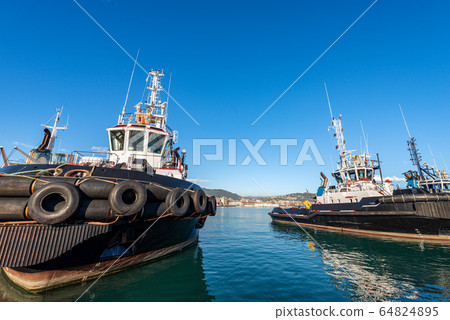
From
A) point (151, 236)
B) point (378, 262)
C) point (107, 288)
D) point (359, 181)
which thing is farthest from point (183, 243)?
point (359, 181)

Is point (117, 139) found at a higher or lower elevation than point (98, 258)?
higher

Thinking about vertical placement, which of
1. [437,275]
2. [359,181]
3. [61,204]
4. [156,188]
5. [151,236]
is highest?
[359,181]

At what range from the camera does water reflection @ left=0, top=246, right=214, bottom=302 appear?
15.5ft

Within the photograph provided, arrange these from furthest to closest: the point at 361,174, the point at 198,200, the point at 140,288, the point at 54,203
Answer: the point at 361,174
the point at 198,200
the point at 140,288
the point at 54,203

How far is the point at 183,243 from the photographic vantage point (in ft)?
30.6

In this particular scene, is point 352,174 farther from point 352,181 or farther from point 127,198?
point 127,198

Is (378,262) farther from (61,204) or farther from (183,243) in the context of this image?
(61,204)

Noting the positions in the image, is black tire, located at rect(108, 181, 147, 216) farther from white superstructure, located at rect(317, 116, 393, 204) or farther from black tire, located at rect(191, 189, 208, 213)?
white superstructure, located at rect(317, 116, 393, 204)

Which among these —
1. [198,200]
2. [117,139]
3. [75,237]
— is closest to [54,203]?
[75,237]

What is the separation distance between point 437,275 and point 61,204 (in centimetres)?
1328

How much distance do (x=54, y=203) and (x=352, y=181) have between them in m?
26.8

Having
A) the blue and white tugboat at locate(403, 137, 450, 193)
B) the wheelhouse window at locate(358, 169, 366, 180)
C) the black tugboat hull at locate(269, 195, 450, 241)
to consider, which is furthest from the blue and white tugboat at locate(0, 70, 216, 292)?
the blue and white tugboat at locate(403, 137, 450, 193)

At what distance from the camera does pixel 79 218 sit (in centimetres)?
472
